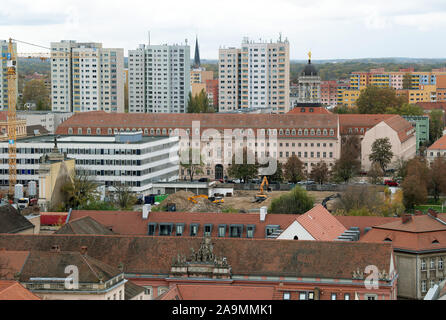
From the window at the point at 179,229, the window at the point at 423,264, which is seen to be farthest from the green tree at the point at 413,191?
the window at the point at 179,229

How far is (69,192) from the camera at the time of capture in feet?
223

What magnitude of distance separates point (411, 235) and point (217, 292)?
17.1 m

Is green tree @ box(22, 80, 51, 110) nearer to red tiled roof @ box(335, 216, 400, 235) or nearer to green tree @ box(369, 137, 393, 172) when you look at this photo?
green tree @ box(369, 137, 393, 172)

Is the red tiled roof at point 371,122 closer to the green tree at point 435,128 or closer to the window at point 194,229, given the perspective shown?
the green tree at point 435,128

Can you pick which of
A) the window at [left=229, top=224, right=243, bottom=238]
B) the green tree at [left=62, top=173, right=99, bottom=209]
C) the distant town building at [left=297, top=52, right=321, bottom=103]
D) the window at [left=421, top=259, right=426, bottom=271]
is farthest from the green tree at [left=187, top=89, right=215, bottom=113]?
the window at [left=421, top=259, right=426, bottom=271]

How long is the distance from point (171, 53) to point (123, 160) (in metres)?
74.7

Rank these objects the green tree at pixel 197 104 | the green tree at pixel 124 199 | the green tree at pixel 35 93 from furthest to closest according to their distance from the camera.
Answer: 1. the green tree at pixel 35 93
2. the green tree at pixel 197 104
3. the green tree at pixel 124 199

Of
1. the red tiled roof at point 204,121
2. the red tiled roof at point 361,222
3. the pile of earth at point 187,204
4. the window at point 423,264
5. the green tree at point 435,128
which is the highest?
the red tiled roof at point 204,121

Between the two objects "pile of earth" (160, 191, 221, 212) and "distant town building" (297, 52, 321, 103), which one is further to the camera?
"distant town building" (297, 52, 321, 103)

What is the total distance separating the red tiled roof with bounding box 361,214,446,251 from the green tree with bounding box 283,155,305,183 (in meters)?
44.2

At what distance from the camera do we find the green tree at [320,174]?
89.4m

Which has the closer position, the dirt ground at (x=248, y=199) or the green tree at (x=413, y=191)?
the green tree at (x=413, y=191)

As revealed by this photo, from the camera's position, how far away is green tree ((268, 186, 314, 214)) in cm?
6131

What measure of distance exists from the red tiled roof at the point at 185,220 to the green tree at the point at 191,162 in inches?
1767
